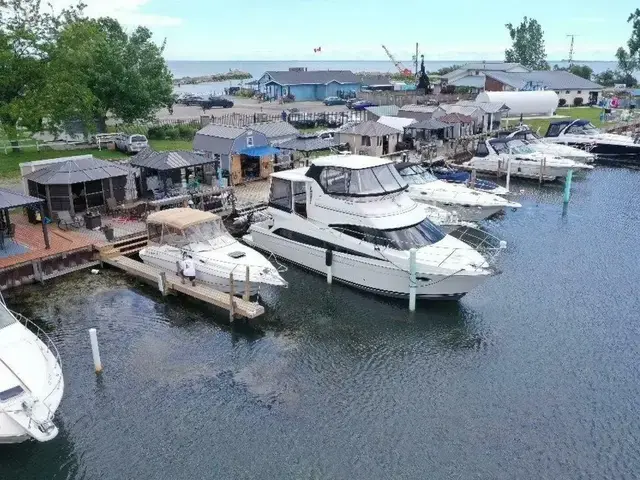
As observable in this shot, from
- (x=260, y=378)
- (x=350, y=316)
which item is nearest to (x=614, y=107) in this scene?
(x=350, y=316)

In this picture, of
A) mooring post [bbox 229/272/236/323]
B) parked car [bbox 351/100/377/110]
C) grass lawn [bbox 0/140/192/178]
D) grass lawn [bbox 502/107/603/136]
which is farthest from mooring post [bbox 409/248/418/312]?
parked car [bbox 351/100/377/110]

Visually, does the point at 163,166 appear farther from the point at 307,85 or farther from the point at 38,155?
the point at 307,85

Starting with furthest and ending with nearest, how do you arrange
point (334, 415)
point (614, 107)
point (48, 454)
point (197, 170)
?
point (614, 107)
point (197, 170)
point (334, 415)
point (48, 454)

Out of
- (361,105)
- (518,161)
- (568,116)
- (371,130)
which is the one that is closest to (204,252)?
(371,130)

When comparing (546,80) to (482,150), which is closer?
(482,150)

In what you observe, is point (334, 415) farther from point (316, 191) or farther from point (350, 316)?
point (316, 191)

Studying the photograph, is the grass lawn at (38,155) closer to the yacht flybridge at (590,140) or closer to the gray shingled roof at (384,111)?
the gray shingled roof at (384,111)

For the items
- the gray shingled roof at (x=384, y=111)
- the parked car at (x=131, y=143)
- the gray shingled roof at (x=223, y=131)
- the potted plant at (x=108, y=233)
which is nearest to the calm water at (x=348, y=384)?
the potted plant at (x=108, y=233)
